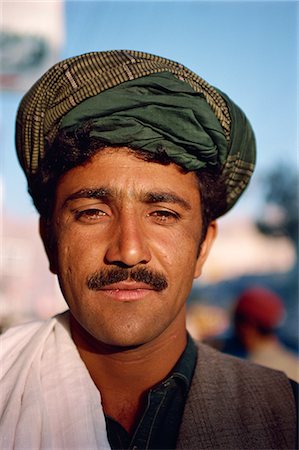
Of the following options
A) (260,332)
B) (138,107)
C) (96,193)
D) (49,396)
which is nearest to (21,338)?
(49,396)

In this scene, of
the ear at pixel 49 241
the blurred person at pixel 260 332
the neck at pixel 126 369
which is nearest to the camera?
the neck at pixel 126 369

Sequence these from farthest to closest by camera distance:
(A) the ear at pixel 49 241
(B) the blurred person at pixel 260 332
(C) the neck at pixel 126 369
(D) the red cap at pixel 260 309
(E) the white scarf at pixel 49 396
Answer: (D) the red cap at pixel 260 309, (B) the blurred person at pixel 260 332, (A) the ear at pixel 49 241, (C) the neck at pixel 126 369, (E) the white scarf at pixel 49 396

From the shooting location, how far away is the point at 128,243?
1.62m

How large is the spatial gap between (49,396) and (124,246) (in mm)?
555

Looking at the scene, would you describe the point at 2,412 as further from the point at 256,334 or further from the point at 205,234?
the point at 256,334

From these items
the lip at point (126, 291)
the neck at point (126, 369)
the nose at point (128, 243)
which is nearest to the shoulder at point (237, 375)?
the neck at point (126, 369)

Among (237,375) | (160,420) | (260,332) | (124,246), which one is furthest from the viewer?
(260,332)

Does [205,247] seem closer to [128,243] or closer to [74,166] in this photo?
[128,243]

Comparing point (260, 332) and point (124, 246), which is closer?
point (124, 246)

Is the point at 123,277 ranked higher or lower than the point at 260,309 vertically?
higher

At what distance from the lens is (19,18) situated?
6.40m

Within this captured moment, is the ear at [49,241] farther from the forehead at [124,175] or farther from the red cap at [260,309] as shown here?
the red cap at [260,309]

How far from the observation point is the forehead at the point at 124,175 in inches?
67.1

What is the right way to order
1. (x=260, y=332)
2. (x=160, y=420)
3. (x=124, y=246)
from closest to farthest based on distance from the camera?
(x=124, y=246)
(x=160, y=420)
(x=260, y=332)
